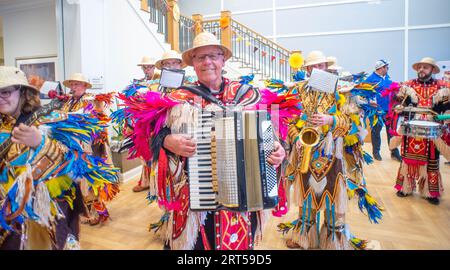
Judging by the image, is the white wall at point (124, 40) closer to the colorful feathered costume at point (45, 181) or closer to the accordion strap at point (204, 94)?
the colorful feathered costume at point (45, 181)

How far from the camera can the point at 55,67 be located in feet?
15.3

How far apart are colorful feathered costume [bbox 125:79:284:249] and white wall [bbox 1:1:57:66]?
4077mm

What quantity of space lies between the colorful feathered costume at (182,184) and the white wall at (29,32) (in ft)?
13.4

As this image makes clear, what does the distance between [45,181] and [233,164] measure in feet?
3.40

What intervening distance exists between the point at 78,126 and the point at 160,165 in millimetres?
524

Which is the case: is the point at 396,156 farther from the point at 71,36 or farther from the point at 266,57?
the point at 71,36

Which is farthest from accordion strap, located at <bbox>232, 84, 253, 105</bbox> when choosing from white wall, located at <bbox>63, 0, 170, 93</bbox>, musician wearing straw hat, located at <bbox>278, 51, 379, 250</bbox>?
white wall, located at <bbox>63, 0, 170, 93</bbox>

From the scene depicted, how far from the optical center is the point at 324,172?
251 centimetres

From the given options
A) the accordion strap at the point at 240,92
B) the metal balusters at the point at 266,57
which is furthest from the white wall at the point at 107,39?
the metal balusters at the point at 266,57

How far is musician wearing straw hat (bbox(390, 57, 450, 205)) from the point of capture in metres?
3.79

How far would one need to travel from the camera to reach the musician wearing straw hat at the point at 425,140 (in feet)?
12.4

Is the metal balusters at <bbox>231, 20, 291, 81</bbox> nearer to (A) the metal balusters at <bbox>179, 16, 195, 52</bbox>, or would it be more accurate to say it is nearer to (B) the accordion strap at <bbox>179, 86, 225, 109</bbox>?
(A) the metal balusters at <bbox>179, 16, 195, 52</bbox>
